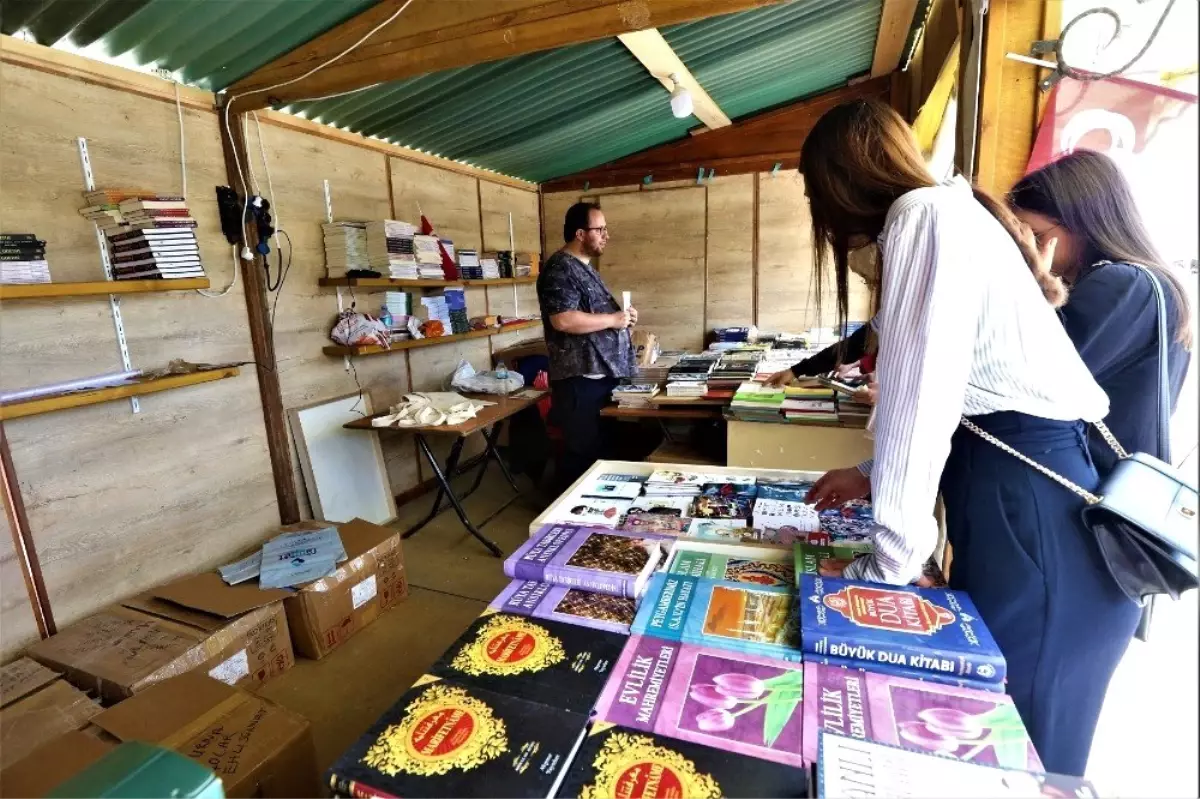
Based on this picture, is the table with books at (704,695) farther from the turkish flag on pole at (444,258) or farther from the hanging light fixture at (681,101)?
the turkish flag on pole at (444,258)

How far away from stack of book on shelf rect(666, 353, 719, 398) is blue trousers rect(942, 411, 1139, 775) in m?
2.03

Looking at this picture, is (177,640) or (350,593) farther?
(350,593)

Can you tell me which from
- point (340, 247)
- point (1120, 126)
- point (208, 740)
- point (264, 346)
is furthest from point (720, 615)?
point (340, 247)

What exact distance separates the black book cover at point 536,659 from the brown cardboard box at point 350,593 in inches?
70.0

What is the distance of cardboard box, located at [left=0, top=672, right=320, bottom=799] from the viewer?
57.1 inches

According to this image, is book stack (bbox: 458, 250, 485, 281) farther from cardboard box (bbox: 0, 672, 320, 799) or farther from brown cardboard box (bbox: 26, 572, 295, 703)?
cardboard box (bbox: 0, 672, 320, 799)

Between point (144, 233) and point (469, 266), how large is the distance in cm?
243

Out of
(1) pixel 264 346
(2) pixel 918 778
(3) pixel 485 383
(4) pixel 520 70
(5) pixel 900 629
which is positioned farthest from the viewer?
(3) pixel 485 383

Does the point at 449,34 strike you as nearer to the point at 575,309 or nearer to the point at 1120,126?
the point at 575,309

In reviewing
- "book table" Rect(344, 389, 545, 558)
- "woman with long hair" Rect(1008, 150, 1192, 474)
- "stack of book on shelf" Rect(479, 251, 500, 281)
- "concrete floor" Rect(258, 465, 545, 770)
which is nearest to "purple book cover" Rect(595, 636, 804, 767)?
"woman with long hair" Rect(1008, 150, 1192, 474)

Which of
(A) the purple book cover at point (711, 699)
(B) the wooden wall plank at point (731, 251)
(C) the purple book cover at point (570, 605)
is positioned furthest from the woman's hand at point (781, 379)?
(B) the wooden wall plank at point (731, 251)

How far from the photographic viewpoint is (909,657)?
84 cm

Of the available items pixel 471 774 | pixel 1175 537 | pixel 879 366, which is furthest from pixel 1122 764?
pixel 471 774

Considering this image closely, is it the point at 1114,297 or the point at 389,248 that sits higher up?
the point at 389,248
